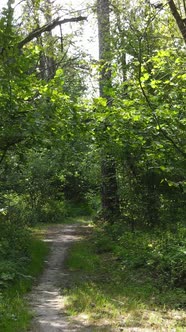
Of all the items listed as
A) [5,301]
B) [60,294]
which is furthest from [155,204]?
[5,301]

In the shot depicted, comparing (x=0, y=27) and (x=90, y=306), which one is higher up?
(x=0, y=27)

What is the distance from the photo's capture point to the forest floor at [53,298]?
5851mm

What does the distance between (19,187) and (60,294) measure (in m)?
4.87

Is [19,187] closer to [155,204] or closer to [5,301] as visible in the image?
[155,204]

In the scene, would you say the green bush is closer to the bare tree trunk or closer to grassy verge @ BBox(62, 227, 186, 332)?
grassy verge @ BBox(62, 227, 186, 332)

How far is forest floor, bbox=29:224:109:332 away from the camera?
585 centimetres

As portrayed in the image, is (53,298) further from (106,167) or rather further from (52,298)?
(106,167)

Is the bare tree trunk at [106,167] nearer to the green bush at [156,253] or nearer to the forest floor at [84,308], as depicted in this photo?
the green bush at [156,253]

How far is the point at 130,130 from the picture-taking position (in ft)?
28.6

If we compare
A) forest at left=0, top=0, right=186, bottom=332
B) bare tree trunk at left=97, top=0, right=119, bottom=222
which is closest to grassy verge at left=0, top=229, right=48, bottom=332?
forest at left=0, top=0, right=186, bottom=332

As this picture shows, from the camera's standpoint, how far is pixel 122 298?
7.06 meters

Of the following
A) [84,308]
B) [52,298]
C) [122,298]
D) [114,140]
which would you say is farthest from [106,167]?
[84,308]

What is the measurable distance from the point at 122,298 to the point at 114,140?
143 inches

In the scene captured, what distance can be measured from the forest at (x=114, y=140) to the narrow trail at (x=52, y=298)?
0.24 m
